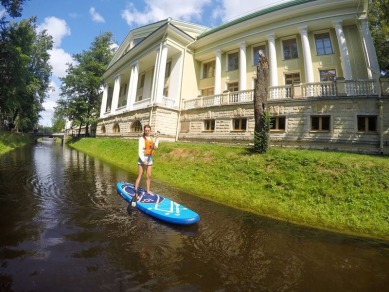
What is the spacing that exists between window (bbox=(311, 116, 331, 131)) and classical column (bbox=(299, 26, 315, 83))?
4.18 metres

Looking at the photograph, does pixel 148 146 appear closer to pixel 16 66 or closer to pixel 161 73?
pixel 161 73

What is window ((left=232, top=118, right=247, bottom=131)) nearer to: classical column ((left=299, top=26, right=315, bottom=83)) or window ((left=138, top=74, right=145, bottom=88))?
classical column ((left=299, top=26, right=315, bottom=83))

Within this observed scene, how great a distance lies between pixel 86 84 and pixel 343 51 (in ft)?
127

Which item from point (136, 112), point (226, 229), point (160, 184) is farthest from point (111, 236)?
point (136, 112)

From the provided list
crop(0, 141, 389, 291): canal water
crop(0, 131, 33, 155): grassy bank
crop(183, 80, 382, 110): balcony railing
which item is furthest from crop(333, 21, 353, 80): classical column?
crop(0, 131, 33, 155): grassy bank

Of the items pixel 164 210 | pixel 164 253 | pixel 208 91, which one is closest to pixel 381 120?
pixel 164 210

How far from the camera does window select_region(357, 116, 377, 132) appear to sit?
15102mm

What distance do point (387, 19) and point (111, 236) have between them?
18.8m

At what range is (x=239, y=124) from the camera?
19.9 metres

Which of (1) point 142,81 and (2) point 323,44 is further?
(1) point 142,81

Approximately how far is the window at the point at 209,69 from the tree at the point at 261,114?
1431 centimetres

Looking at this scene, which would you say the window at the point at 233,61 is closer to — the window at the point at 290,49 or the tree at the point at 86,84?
the window at the point at 290,49

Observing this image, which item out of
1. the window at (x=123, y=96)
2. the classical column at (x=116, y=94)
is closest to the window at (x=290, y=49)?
the classical column at (x=116, y=94)

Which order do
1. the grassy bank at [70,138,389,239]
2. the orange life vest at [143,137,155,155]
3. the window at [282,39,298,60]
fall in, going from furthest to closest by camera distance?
the window at [282,39,298,60] → the orange life vest at [143,137,155,155] → the grassy bank at [70,138,389,239]
